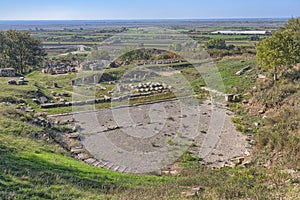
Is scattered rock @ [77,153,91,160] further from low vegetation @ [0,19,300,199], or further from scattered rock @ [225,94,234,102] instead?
scattered rock @ [225,94,234,102]

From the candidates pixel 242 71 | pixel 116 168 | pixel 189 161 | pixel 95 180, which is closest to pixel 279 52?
pixel 242 71

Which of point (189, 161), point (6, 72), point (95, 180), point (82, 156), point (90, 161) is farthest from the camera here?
point (6, 72)

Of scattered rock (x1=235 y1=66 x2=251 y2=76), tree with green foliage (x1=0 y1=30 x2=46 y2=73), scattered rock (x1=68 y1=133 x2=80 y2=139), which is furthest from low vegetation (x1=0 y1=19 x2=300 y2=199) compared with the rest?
tree with green foliage (x1=0 y1=30 x2=46 y2=73)

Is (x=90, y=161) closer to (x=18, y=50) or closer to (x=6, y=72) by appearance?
(x=6, y=72)

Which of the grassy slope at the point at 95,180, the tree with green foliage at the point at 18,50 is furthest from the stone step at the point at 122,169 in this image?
the tree with green foliage at the point at 18,50

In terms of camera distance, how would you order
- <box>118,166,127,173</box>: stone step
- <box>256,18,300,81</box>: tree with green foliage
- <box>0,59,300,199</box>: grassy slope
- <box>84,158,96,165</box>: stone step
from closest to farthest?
1. <box>0,59,300,199</box>: grassy slope
2. <box>118,166,127,173</box>: stone step
3. <box>84,158,96,165</box>: stone step
4. <box>256,18,300,81</box>: tree with green foliage

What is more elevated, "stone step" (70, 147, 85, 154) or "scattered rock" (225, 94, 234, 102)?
"scattered rock" (225, 94, 234, 102)

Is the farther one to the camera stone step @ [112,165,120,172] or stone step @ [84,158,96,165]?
stone step @ [84,158,96,165]

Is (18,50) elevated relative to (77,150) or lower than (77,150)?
elevated

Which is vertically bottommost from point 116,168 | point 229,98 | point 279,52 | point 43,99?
point 116,168

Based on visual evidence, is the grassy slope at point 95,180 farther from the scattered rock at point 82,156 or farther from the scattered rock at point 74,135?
the scattered rock at point 74,135

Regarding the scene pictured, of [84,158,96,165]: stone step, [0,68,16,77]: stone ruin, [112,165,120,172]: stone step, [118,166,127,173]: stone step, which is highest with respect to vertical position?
[0,68,16,77]: stone ruin
